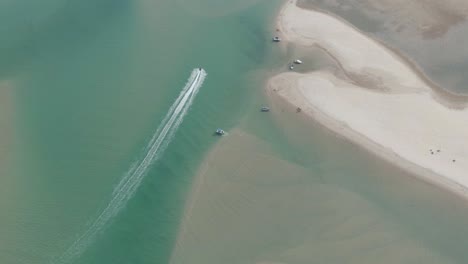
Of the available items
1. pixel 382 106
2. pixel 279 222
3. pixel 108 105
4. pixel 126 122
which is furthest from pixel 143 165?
pixel 382 106

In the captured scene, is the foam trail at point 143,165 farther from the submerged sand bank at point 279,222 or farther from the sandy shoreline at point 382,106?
the sandy shoreline at point 382,106

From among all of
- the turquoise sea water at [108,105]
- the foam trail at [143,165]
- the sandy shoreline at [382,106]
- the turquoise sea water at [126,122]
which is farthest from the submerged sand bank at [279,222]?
the sandy shoreline at [382,106]

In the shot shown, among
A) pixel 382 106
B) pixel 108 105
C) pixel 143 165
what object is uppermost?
pixel 382 106

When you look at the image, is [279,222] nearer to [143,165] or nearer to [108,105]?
[143,165]

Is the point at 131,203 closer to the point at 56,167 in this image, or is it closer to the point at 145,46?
the point at 56,167

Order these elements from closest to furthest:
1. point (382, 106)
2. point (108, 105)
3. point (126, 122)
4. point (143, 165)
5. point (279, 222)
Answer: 1. point (279, 222)
2. point (143, 165)
3. point (126, 122)
4. point (382, 106)
5. point (108, 105)

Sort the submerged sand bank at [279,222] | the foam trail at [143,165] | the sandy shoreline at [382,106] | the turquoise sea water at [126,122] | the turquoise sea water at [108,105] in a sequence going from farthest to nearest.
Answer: the sandy shoreline at [382,106] → the turquoise sea water at [108,105] → the turquoise sea water at [126,122] → the foam trail at [143,165] → the submerged sand bank at [279,222]
